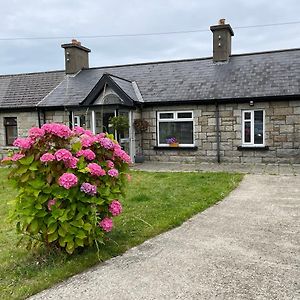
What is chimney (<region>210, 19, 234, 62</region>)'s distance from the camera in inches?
579

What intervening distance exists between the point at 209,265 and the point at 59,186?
6.16 ft

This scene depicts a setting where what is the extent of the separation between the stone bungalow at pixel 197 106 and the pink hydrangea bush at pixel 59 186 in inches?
351

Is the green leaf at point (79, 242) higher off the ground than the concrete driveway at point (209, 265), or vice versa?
the green leaf at point (79, 242)

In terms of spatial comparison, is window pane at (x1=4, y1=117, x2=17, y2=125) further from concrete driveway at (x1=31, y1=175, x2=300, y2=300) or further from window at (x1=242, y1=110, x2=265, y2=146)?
concrete driveway at (x1=31, y1=175, x2=300, y2=300)

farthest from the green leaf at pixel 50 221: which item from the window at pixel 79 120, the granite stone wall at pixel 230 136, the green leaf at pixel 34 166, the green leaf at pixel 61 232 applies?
the window at pixel 79 120

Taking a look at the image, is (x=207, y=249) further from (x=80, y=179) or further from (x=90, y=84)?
(x=90, y=84)

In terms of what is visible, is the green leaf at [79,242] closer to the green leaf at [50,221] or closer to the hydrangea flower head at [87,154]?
the green leaf at [50,221]

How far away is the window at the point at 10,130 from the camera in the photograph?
16.4m

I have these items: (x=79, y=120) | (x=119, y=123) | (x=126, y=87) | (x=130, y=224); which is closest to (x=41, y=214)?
(x=130, y=224)

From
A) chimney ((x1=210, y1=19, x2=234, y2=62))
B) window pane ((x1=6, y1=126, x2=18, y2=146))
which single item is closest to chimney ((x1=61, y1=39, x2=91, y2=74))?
window pane ((x1=6, y1=126, x2=18, y2=146))

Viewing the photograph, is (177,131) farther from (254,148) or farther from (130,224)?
(130,224)

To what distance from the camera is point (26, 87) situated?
17203 millimetres

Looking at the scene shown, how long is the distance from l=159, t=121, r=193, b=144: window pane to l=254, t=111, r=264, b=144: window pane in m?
2.46

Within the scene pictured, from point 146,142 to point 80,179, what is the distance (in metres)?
10.5
